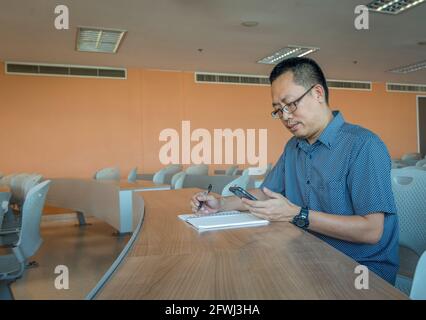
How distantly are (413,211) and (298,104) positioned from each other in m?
0.68

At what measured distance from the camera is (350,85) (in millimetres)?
9320

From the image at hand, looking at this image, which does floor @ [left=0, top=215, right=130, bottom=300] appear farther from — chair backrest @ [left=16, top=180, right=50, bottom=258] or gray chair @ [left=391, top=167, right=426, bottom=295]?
gray chair @ [left=391, top=167, right=426, bottom=295]

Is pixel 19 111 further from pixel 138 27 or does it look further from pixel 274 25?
pixel 274 25

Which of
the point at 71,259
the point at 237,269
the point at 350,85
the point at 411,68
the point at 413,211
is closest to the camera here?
the point at 237,269

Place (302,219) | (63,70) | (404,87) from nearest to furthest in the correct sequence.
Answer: (302,219)
(63,70)
(404,87)

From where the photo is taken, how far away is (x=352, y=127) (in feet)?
4.54

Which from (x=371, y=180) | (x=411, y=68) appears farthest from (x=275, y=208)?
(x=411, y=68)

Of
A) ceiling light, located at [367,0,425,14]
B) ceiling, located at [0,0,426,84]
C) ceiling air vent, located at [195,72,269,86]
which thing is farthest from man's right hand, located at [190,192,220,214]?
ceiling air vent, located at [195,72,269,86]

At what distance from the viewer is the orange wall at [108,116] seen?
6984 millimetres

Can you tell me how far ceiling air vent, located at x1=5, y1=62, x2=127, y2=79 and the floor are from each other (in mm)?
2863

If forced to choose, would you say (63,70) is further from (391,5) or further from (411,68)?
(411,68)

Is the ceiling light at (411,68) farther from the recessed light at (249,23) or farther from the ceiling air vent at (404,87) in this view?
the recessed light at (249,23)

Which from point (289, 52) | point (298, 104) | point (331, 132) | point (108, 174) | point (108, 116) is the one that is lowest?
point (108, 174)
